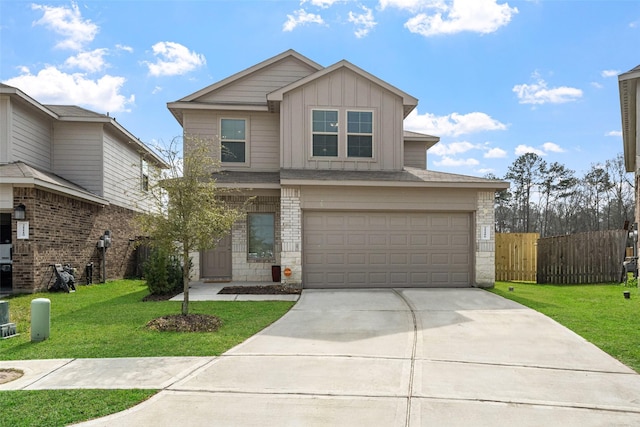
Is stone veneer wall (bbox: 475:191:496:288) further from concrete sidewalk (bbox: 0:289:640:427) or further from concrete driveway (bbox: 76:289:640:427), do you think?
concrete sidewalk (bbox: 0:289:640:427)

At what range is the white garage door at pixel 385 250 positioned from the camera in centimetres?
1248

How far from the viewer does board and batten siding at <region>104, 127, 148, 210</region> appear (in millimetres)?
16453

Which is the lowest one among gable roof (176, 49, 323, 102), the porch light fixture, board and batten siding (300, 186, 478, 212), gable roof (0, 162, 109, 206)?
the porch light fixture

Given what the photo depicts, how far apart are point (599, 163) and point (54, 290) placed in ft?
130

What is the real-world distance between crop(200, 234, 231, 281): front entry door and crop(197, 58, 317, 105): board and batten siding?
515 centimetres

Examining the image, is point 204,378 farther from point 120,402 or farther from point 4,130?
point 4,130

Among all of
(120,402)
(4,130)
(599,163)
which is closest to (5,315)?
(120,402)

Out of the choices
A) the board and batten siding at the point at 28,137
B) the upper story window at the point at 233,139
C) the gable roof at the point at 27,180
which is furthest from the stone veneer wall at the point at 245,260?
the board and batten siding at the point at 28,137

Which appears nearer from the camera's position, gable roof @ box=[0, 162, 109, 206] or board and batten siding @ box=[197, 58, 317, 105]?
gable roof @ box=[0, 162, 109, 206]

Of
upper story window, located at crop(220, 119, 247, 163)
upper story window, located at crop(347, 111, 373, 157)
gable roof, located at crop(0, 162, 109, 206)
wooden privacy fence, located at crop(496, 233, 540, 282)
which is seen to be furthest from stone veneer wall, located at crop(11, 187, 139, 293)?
wooden privacy fence, located at crop(496, 233, 540, 282)

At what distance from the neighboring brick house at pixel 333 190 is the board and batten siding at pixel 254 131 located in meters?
0.03

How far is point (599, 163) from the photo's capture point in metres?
36.2

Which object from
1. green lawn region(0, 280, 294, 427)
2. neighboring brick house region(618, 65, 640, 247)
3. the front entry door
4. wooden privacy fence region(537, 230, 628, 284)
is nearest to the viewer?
green lawn region(0, 280, 294, 427)

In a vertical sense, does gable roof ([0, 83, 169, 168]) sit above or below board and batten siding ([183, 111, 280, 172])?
above
